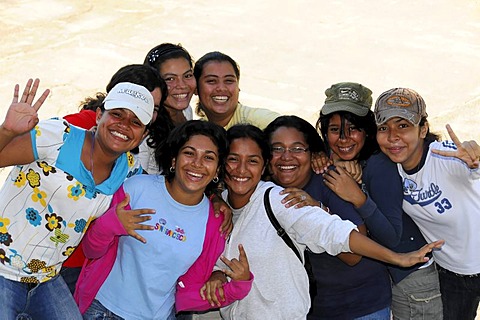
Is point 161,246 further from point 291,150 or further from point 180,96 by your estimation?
point 180,96

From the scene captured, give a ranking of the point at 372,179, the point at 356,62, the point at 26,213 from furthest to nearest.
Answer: the point at 356,62, the point at 372,179, the point at 26,213

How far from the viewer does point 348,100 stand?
4043mm

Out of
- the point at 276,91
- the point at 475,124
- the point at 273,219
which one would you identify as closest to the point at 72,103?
the point at 276,91

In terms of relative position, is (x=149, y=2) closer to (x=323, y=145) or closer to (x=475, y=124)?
(x=475, y=124)

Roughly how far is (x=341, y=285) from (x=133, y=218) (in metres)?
1.27

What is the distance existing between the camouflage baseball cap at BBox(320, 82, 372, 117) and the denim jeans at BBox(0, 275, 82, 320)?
1.91 meters

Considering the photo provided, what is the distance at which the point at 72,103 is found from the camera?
28.7ft

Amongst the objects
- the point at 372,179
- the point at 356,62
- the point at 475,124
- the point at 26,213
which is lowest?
the point at 26,213

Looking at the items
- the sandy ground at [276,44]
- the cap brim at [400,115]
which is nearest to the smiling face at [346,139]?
the cap brim at [400,115]

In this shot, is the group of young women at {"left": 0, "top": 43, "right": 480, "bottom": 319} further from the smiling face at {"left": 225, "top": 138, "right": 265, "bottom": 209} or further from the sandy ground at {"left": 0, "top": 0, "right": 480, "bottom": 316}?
the sandy ground at {"left": 0, "top": 0, "right": 480, "bottom": 316}

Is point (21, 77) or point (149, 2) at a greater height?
point (149, 2)

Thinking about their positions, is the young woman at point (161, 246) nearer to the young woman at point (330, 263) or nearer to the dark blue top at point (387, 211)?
the young woman at point (330, 263)

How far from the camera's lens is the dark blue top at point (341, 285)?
3729 mm

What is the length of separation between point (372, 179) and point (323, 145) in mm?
368
